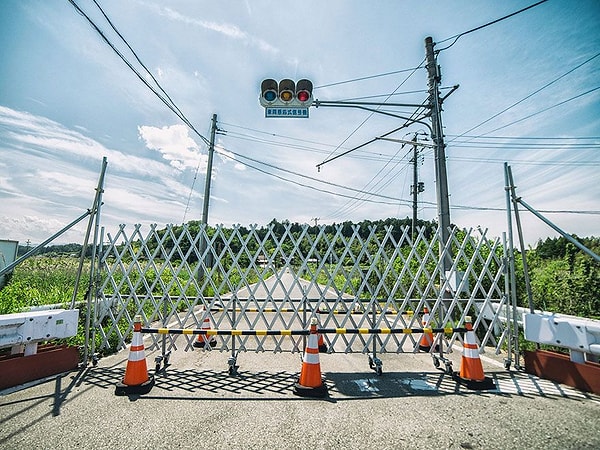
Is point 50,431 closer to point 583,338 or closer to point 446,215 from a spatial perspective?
point 583,338

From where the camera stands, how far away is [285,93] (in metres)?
5.10

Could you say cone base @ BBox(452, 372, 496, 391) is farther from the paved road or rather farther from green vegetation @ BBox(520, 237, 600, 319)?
green vegetation @ BBox(520, 237, 600, 319)

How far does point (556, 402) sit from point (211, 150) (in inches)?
423

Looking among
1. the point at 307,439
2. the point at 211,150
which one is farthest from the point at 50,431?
the point at 211,150

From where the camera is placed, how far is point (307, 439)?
2.33 meters

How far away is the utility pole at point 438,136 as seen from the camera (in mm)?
5504

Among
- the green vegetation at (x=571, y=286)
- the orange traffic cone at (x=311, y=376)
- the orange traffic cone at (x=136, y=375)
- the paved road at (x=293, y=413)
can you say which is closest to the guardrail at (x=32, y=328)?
the paved road at (x=293, y=413)

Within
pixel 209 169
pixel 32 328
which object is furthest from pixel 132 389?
pixel 209 169

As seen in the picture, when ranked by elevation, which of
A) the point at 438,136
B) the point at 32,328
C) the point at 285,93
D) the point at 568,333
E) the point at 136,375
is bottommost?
the point at 136,375

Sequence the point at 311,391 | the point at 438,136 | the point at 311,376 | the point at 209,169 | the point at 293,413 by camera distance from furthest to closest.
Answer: the point at 209,169 < the point at 438,136 < the point at 311,376 < the point at 311,391 < the point at 293,413

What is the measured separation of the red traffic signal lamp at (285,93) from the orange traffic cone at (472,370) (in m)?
4.28

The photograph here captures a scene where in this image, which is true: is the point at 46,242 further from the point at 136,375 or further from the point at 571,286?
the point at 571,286

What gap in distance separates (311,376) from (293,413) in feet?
Answer: 1.71

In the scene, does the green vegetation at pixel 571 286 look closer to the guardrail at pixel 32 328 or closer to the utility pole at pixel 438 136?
the utility pole at pixel 438 136
